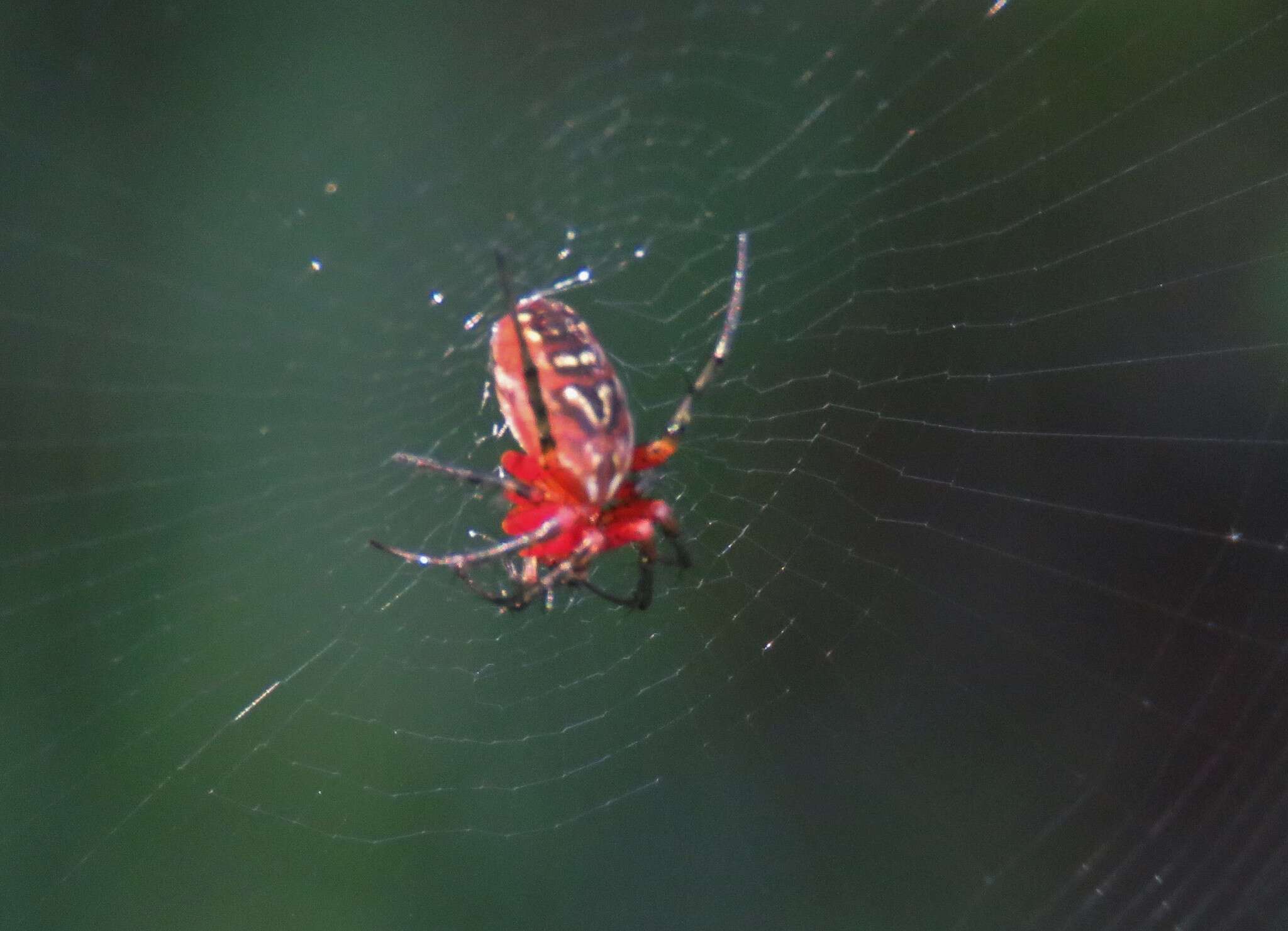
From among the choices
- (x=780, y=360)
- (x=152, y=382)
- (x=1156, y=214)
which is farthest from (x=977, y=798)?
(x=152, y=382)

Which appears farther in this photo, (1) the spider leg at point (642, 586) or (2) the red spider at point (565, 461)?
(1) the spider leg at point (642, 586)

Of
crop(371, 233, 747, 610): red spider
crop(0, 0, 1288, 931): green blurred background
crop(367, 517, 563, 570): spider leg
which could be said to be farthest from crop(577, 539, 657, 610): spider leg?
crop(0, 0, 1288, 931): green blurred background

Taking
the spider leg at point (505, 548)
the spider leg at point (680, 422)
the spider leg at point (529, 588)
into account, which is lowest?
the spider leg at point (529, 588)

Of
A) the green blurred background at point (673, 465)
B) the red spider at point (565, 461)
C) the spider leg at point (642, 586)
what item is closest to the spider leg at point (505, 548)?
the red spider at point (565, 461)

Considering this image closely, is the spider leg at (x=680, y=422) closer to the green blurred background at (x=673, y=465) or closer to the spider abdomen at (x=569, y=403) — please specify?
the spider abdomen at (x=569, y=403)

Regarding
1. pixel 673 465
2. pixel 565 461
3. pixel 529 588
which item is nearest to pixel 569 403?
pixel 565 461

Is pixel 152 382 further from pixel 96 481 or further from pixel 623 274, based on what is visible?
pixel 623 274

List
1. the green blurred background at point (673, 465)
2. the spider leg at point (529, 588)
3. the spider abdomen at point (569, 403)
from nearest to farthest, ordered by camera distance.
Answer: the spider abdomen at point (569, 403) < the spider leg at point (529, 588) < the green blurred background at point (673, 465)

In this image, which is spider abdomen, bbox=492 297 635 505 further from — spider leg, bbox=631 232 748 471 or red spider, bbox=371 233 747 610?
spider leg, bbox=631 232 748 471
